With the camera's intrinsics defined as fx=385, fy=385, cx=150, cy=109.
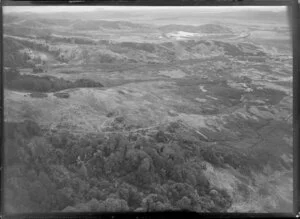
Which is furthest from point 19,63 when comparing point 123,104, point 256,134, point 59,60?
point 256,134

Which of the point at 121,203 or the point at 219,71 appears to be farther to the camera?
the point at 219,71

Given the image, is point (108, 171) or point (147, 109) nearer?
point (108, 171)

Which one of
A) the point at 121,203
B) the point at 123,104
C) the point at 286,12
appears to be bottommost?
the point at 121,203

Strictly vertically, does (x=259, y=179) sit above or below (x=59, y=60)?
below

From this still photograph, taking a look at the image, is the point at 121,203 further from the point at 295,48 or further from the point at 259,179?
the point at 295,48

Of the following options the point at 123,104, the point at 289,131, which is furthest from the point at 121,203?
the point at 289,131

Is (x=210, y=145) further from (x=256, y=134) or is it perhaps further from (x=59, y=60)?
(x=59, y=60)

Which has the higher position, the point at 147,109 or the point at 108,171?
the point at 147,109
